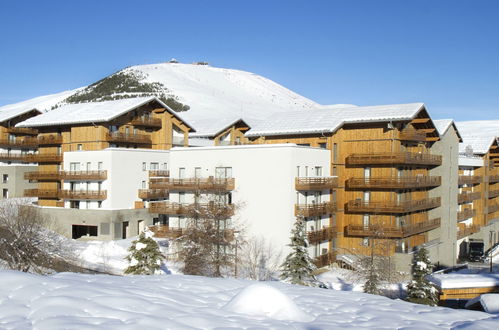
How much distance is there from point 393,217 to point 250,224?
12.0 meters

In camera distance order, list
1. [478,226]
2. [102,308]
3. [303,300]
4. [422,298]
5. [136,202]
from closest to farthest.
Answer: [102,308] < [303,300] < [422,298] < [136,202] < [478,226]

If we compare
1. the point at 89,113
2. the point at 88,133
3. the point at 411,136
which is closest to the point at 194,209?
the point at 411,136

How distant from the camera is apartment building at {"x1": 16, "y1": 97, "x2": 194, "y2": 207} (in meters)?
56.2

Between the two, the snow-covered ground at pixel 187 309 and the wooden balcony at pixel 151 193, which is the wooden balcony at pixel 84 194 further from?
the snow-covered ground at pixel 187 309

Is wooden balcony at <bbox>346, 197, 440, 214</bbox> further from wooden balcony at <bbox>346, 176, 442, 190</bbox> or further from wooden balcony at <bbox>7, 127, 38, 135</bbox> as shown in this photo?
wooden balcony at <bbox>7, 127, 38, 135</bbox>

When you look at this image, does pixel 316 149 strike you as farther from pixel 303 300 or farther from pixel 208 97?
pixel 208 97

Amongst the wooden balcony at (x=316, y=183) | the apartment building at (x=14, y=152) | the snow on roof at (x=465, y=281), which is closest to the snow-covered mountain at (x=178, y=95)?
the apartment building at (x=14, y=152)

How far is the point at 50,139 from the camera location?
59.2 m

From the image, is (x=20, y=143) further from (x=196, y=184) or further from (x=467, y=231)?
(x=467, y=231)

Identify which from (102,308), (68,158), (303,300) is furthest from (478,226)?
(102,308)

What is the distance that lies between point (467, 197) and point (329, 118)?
22.0 meters

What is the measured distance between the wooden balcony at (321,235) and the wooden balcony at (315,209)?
1280 mm

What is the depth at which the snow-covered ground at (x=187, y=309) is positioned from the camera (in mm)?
10258

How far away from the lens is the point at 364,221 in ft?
148
